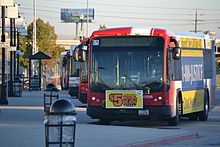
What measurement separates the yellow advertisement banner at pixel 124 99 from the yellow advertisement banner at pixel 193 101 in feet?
8.17

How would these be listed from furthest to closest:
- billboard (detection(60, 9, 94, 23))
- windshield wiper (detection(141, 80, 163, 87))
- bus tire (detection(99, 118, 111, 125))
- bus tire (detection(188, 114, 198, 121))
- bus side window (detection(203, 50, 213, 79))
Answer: billboard (detection(60, 9, 94, 23))
bus side window (detection(203, 50, 213, 79))
bus tire (detection(188, 114, 198, 121))
bus tire (detection(99, 118, 111, 125))
windshield wiper (detection(141, 80, 163, 87))

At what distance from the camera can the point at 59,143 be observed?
12383 millimetres

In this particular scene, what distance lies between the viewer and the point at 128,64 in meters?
21.7

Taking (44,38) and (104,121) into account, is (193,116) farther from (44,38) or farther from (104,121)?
(44,38)

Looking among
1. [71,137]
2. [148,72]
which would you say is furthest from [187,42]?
[71,137]

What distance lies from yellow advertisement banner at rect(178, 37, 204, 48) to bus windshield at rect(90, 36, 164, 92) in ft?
7.06

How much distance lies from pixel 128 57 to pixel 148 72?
0.74 metres

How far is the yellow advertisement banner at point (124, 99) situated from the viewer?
846 inches

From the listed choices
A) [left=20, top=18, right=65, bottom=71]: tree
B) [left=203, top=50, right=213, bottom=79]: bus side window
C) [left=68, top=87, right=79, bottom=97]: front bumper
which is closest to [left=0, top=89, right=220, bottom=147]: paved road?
[left=203, top=50, right=213, bottom=79]: bus side window

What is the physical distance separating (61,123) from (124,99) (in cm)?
945

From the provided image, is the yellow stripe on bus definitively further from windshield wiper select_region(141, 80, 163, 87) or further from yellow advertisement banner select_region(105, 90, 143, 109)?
yellow advertisement banner select_region(105, 90, 143, 109)

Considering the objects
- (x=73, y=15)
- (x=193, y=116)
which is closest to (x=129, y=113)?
(x=193, y=116)

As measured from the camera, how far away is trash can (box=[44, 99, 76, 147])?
12.2m

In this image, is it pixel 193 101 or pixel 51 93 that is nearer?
pixel 193 101
